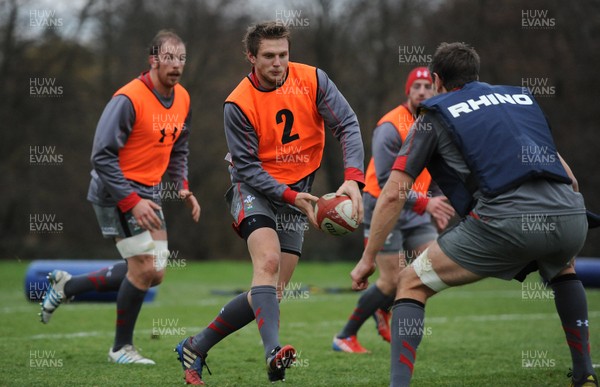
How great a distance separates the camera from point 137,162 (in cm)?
691

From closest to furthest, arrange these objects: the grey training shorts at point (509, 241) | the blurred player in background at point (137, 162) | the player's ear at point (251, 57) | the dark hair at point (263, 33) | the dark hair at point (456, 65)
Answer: the grey training shorts at point (509, 241), the dark hair at point (456, 65), the dark hair at point (263, 33), the player's ear at point (251, 57), the blurred player in background at point (137, 162)

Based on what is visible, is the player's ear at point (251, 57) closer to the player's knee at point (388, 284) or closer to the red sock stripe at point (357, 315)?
the player's knee at point (388, 284)

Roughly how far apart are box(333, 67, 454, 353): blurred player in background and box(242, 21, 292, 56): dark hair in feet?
8.43

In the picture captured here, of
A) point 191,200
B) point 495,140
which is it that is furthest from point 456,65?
point 191,200

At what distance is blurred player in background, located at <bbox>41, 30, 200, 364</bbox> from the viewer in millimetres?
6613

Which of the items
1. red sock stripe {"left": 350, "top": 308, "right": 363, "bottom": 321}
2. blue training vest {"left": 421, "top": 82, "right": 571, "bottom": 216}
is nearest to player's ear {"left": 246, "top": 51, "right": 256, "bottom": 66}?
blue training vest {"left": 421, "top": 82, "right": 571, "bottom": 216}

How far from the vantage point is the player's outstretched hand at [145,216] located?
20.5ft

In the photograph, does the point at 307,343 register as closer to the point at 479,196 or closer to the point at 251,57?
the point at 251,57

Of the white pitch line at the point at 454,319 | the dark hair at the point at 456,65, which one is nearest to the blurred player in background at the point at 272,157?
the dark hair at the point at 456,65

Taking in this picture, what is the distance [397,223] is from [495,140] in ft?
12.1

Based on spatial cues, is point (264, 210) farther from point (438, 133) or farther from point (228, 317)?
point (438, 133)

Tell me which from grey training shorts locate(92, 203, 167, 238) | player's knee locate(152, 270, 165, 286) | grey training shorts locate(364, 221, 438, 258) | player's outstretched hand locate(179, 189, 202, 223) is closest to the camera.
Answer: grey training shorts locate(92, 203, 167, 238)

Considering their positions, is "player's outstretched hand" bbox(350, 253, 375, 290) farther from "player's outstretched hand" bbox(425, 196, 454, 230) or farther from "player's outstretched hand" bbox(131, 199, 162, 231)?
"player's outstretched hand" bbox(425, 196, 454, 230)

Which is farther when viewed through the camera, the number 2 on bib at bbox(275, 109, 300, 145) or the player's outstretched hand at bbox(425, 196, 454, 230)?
the player's outstretched hand at bbox(425, 196, 454, 230)
